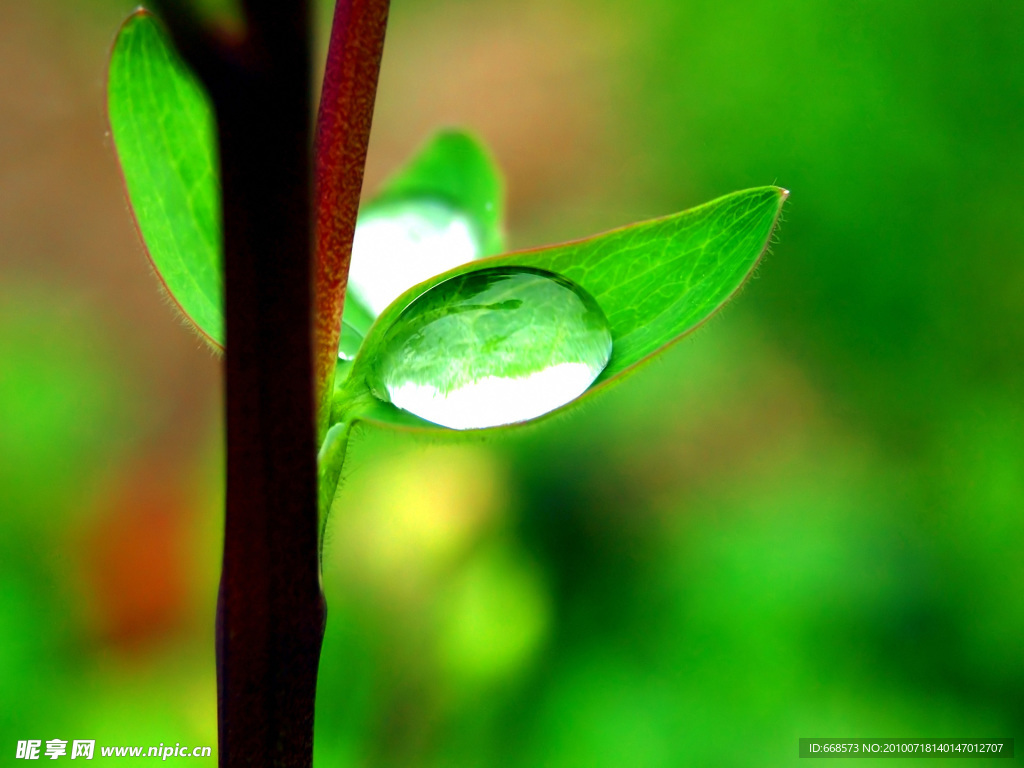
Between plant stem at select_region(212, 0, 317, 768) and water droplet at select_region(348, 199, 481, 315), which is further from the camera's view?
water droplet at select_region(348, 199, 481, 315)

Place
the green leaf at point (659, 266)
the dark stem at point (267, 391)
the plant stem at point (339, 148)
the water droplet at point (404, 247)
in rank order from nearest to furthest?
the dark stem at point (267, 391) → the plant stem at point (339, 148) → the green leaf at point (659, 266) → the water droplet at point (404, 247)

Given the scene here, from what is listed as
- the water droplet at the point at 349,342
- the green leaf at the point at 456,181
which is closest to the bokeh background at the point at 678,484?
the green leaf at the point at 456,181

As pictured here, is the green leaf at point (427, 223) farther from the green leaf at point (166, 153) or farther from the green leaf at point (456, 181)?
the green leaf at point (166, 153)

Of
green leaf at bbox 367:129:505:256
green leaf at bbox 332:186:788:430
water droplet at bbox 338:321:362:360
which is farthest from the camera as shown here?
green leaf at bbox 367:129:505:256

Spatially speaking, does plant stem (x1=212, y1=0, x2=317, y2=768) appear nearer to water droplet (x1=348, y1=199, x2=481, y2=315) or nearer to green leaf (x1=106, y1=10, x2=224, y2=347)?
green leaf (x1=106, y1=10, x2=224, y2=347)

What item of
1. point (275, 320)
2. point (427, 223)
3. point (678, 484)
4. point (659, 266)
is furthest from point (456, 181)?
point (678, 484)

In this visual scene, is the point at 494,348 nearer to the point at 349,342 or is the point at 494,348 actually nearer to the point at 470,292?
the point at 470,292

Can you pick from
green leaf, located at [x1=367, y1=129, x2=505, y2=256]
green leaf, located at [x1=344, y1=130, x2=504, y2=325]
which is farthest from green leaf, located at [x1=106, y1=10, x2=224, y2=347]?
green leaf, located at [x1=367, y1=129, x2=505, y2=256]
